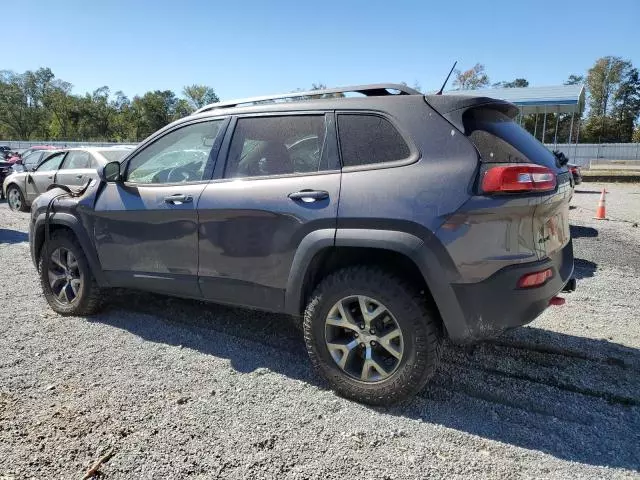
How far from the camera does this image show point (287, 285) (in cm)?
327

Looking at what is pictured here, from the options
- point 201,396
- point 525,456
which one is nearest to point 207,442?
point 201,396

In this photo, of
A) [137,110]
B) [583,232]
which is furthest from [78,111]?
[583,232]

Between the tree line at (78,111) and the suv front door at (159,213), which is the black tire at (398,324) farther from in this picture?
the tree line at (78,111)

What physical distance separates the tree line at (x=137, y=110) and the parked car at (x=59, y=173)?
4956 cm

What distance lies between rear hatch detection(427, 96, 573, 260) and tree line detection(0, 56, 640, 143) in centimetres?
5488

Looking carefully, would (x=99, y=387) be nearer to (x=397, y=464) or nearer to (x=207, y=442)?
(x=207, y=442)

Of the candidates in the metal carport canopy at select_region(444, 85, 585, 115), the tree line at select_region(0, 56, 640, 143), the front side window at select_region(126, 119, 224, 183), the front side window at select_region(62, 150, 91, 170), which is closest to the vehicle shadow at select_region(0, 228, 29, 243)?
the front side window at select_region(62, 150, 91, 170)

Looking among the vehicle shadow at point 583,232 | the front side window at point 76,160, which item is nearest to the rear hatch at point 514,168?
the vehicle shadow at point 583,232

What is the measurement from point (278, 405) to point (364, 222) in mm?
1273

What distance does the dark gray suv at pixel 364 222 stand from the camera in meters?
2.73

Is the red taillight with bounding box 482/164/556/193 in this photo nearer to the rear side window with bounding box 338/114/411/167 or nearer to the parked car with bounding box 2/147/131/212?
the rear side window with bounding box 338/114/411/167

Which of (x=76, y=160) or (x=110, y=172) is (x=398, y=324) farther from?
(x=76, y=160)

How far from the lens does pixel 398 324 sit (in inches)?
114

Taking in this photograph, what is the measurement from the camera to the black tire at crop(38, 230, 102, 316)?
4422 millimetres
